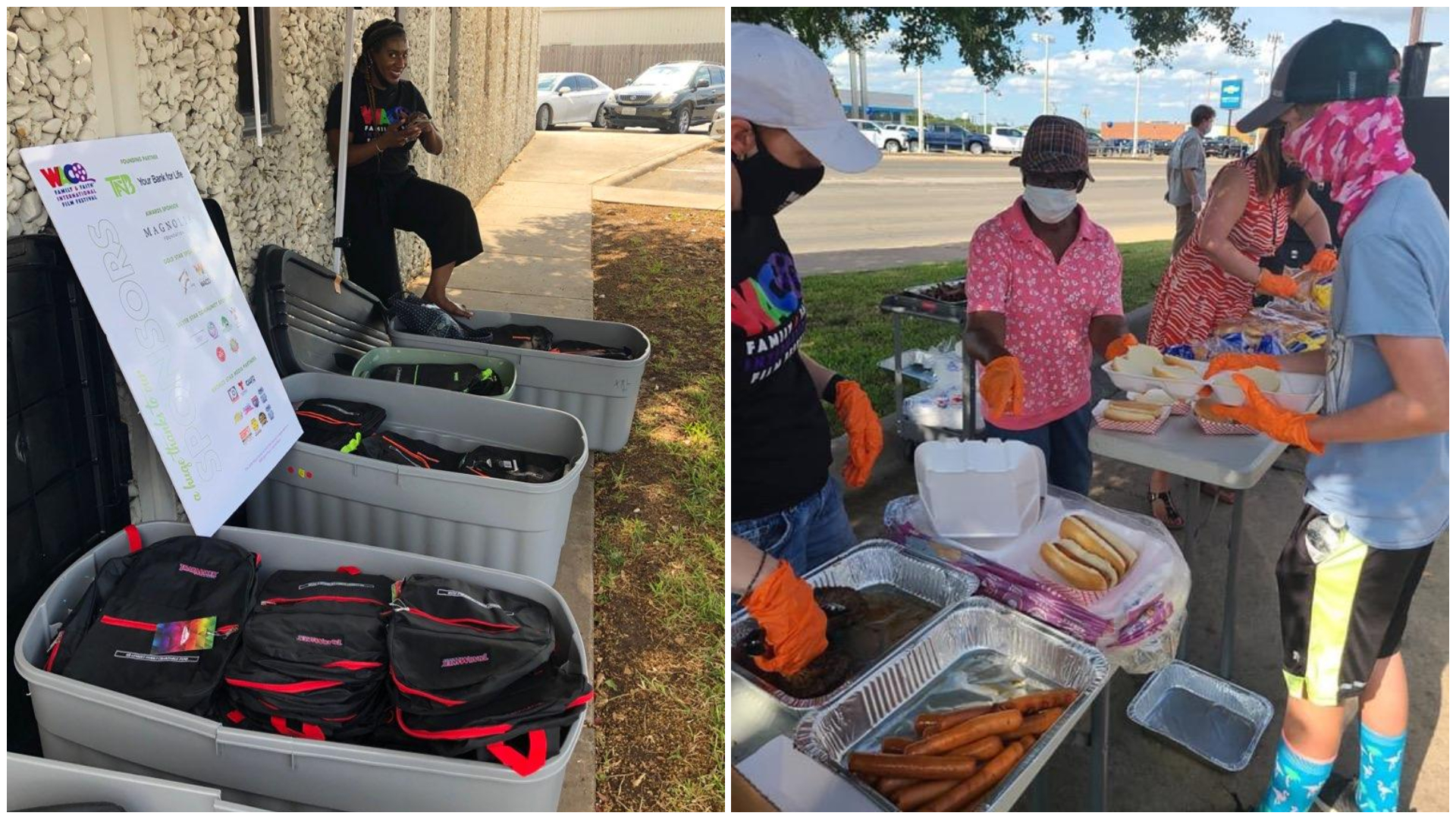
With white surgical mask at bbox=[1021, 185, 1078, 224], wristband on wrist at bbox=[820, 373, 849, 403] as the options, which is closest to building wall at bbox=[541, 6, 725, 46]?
white surgical mask at bbox=[1021, 185, 1078, 224]

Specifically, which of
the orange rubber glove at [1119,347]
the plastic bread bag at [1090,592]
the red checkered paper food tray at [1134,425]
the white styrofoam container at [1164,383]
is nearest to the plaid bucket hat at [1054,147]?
the orange rubber glove at [1119,347]

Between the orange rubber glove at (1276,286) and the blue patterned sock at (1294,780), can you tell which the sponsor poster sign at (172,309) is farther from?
the orange rubber glove at (1276,286)

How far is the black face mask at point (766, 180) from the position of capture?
193cm

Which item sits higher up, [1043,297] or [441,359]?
[1043,297]

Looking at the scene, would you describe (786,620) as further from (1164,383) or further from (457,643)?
(1164,383)

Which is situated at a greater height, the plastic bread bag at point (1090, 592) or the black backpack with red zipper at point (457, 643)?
the plastic bread bag at point (1090, 592)

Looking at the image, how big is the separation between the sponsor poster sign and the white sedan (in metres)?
13.7

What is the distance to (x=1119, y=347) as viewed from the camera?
2941 millimetres

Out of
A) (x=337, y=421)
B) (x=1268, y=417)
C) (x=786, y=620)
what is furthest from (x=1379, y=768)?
(x=337, y=421)

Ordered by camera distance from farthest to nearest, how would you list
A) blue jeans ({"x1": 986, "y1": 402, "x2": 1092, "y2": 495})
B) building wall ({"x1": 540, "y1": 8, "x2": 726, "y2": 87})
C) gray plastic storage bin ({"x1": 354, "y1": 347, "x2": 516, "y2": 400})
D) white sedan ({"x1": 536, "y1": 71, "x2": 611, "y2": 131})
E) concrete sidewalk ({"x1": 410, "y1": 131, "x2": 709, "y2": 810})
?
building wall ({"x1": 540, "y1": 8, "x2": 726, "y2": 87}) < white sedan ({"x1": 536, "y1": 71, "x2": 611, "y2": 131}) < gray plastic storage bin ({"x1": 354, "y1": 347, "x2": 516, "y2": 400}) < concrete sidewalk ({"x1": 410, "y1": 131, "x2": 709, "y2": 810}) < blue jeans ({"x1": 986, "y1": 402, "x2": 1092, "y2": 495})

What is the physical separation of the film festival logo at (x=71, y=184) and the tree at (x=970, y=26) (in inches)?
83.5

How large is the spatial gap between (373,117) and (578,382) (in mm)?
1677

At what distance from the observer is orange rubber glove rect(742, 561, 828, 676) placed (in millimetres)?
1852

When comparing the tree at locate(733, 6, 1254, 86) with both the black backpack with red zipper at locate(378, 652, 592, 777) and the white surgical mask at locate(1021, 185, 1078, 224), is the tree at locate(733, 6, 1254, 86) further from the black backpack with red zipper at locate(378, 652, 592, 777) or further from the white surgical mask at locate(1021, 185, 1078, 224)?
the black backpack with red zipper at locate(378, 652, 592, 777)
